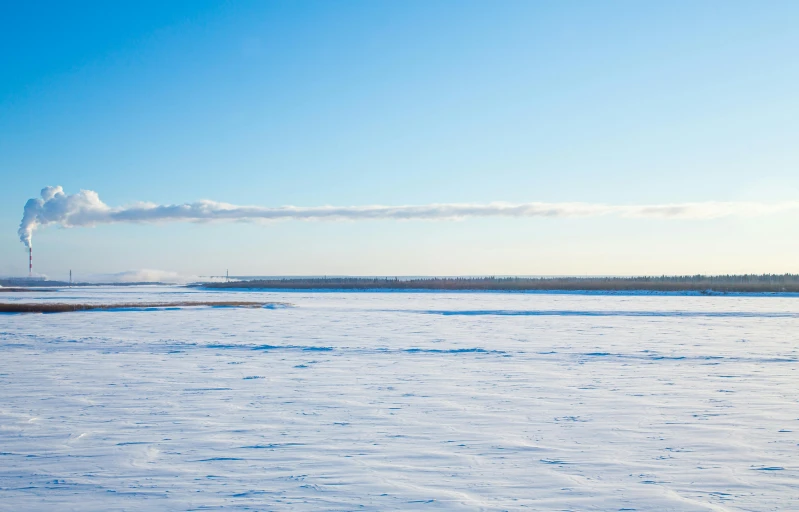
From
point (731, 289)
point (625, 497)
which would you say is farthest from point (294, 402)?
point (731, 289)

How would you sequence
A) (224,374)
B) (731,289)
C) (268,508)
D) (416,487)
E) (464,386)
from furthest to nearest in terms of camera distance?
(731,289) < (224,374) < (464,386) < (416,487) < (268,508)

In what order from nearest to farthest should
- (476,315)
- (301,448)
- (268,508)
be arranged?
(268,508) → (301,448) → (476,315)

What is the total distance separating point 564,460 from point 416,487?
1767 millimetres

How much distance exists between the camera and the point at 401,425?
7.96m

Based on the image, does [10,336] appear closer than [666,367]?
No

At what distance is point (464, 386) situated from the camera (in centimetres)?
1075

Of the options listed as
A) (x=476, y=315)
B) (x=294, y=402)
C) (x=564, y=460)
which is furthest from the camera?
(x=476, y=315)

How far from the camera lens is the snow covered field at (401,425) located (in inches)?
217

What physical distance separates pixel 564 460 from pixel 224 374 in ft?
25.3

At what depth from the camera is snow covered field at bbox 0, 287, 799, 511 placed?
217 inches

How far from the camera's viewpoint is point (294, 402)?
31.0 ft

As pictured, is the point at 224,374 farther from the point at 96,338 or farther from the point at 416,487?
the point at 96,338

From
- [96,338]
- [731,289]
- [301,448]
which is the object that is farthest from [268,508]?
[731,289]

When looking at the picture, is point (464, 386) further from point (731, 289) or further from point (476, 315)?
point (731, 289)
